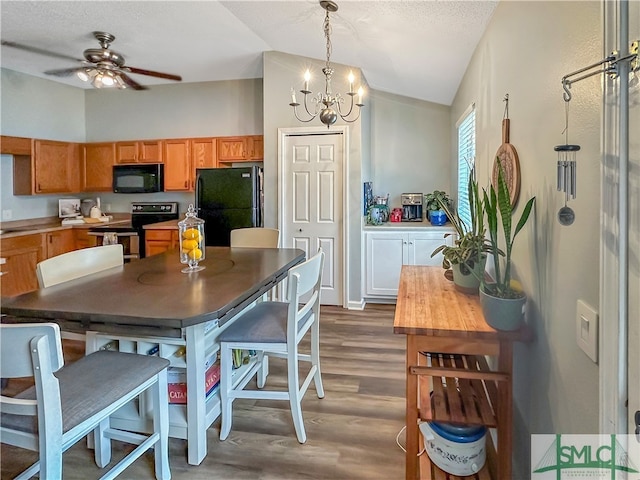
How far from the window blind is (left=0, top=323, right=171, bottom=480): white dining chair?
2.78m

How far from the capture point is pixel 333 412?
92.2 inches

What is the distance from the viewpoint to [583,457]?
3.48 ft

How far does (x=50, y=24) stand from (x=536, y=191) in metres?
4.06

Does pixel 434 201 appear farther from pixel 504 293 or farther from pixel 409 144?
pixel 504 293

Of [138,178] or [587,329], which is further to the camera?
[138,178]

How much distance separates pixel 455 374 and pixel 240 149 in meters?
4.19

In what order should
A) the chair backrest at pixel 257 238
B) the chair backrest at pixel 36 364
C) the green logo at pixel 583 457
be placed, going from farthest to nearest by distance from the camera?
the chair backrest at pixel 257 238 → the chair backrest at pixel 36 364 → the green logo at pixel 583 457

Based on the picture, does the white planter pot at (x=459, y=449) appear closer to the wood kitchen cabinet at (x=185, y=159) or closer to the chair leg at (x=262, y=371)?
the chair leg at (x=262, y=371)

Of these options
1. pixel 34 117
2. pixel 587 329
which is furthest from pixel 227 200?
pixel 587 329

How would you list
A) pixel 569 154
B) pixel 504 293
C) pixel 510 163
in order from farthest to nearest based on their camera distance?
pixel 510 163
pixel 504 293
pixel 569 154

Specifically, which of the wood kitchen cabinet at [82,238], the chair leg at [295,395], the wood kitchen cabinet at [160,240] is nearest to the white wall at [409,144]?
the wood kitchen cabinet at [160,240]

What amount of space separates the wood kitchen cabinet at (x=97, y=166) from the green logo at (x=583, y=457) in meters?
5.58

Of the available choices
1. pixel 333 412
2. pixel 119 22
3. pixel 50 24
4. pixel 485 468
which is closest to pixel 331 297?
pixel 333 412

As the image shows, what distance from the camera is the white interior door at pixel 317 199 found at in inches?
176
